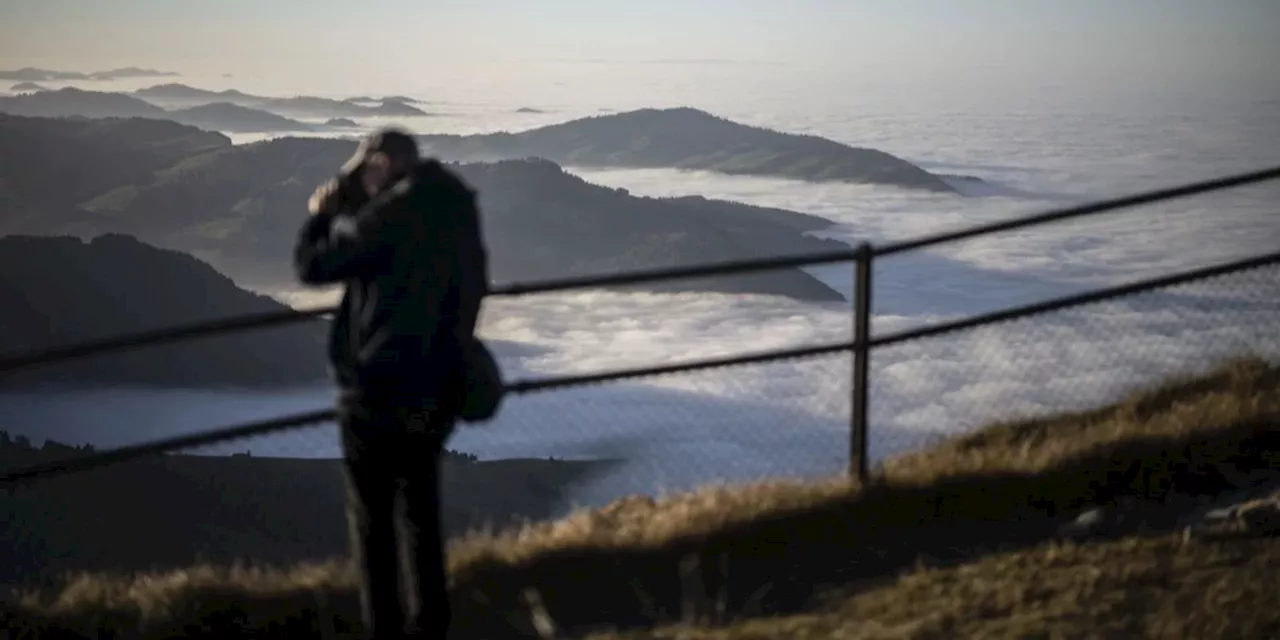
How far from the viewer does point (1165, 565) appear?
12.7ft

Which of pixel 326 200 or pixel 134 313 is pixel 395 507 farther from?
pixel 134 313

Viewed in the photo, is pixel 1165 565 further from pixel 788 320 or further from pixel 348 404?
pixel 788 320

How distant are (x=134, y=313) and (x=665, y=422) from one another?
328 ft

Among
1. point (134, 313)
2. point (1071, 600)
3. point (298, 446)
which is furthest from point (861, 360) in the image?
point (134, 313)

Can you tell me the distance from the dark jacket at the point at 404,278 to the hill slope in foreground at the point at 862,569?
1.29 metres

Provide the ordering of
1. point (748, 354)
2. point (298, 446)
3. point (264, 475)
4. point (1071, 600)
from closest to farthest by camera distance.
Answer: point (1071, 600)
point (748, 354)
point (264, 475)
point (298, 446)

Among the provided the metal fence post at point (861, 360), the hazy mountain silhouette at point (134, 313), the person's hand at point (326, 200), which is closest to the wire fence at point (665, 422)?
the metal fence post at point (861, 360)

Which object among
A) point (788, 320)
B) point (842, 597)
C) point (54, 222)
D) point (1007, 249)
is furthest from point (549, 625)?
point (54, 222)

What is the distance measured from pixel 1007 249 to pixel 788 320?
39.0 m

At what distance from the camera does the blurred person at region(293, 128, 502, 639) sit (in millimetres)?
2791

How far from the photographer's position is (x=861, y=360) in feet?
15.8

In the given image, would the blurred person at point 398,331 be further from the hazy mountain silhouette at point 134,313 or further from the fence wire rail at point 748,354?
the hazy mountain silhouette at point 134,313

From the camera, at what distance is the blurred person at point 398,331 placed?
9.16 ft

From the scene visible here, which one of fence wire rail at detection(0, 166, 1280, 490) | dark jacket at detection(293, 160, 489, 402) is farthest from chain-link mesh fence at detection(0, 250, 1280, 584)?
dark jacket at detection(293, 160, 489, 402)
